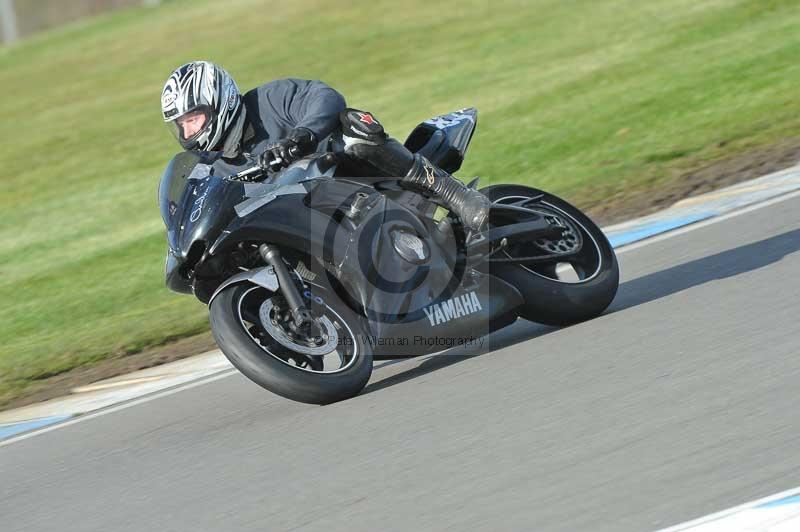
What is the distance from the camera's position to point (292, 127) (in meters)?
6.38

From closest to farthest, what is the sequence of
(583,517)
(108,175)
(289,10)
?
1. (583,517)
2. (108,175)
3. (289,10)

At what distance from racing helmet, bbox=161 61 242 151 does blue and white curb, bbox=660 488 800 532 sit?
3278mm

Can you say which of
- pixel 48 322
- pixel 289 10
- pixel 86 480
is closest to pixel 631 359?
pixel 86 480

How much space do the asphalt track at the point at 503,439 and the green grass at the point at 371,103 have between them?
2.69 meters

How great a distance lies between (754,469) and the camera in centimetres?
409

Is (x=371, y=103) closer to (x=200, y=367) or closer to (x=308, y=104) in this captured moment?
(x=200, y=367)

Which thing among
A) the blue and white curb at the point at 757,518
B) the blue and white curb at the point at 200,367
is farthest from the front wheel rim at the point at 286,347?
the blue and white curb at the point at 757,518

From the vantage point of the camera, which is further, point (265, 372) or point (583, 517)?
point (265, 372)

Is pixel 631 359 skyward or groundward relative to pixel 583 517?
groundward

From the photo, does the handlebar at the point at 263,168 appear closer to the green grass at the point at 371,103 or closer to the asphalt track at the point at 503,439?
the asphalt track at the point at 503,439

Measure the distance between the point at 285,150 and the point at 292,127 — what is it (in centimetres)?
58

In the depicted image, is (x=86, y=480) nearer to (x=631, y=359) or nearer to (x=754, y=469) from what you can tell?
(x=631, y=359)

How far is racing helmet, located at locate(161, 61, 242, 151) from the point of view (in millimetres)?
6148

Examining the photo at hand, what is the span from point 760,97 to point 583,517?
380 inches
